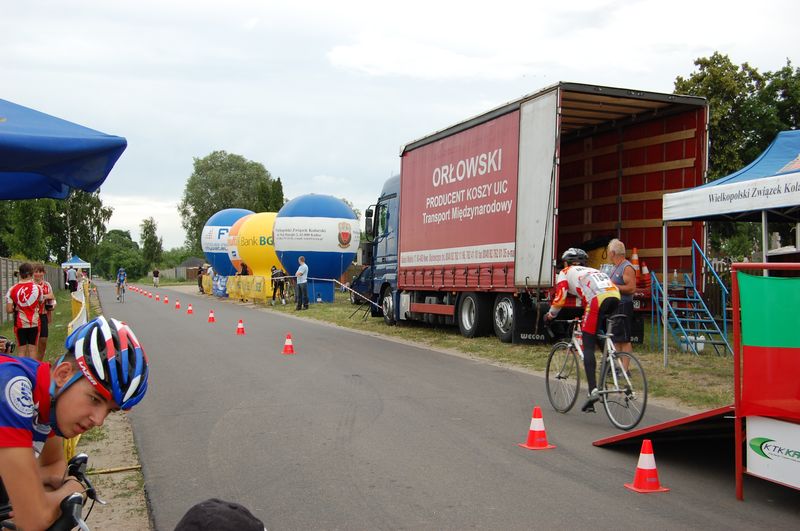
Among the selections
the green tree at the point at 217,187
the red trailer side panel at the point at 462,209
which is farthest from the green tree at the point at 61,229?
Answer: the red trailer side panel at the point at 462,209

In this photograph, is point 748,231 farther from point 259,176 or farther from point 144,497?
point 259,176

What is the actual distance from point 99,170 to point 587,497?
12.9ft

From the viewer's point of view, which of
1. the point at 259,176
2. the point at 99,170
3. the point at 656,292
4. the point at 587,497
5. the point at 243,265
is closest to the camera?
the point at 99,170

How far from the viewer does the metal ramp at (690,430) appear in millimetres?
5789

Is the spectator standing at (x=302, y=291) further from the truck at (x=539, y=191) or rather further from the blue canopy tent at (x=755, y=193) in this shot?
the blue canopy tent at (x=755, y=193)

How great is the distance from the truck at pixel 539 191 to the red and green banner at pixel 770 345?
8.24 m

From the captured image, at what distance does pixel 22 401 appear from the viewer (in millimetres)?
2320

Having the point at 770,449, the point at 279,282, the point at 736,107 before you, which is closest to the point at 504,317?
the point at 770,449

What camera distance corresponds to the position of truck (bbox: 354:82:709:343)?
46.0ft

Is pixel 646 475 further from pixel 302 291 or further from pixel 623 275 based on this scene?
pixel 302 291

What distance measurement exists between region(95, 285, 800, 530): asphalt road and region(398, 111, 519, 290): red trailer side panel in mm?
4166

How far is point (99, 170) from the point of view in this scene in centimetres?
445

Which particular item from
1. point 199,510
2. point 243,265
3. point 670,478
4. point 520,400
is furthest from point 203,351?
point 243,265

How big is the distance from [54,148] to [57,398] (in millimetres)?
1986
